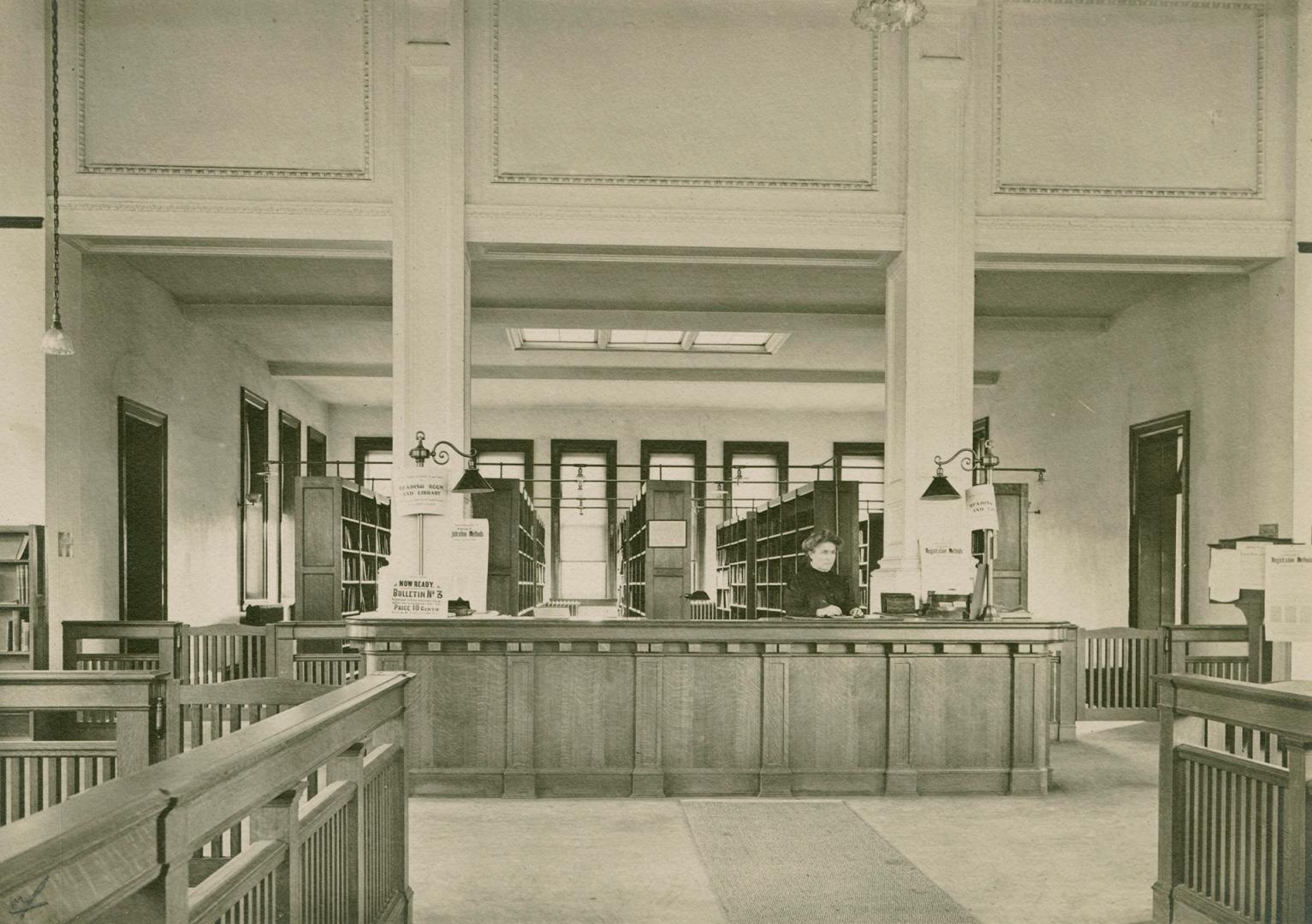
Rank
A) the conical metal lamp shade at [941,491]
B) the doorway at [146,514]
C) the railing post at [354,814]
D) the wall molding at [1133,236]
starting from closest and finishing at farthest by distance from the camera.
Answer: the railing post at [354,814] → the conical metal lamp shade at [941,491] → the wall molding at [1133,236] → the doorway at [146,514]

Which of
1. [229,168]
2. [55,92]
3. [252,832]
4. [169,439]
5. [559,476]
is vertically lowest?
[252,832]

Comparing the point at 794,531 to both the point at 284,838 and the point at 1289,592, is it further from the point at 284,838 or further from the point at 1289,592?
the point at 284,838

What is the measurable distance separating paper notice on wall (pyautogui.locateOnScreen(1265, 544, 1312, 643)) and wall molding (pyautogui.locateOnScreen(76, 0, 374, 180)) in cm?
582

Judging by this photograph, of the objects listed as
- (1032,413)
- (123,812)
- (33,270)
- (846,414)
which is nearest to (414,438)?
(33,270)

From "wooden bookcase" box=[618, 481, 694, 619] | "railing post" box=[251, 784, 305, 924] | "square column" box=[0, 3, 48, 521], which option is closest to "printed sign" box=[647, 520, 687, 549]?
"wooden bookcase" box=[618, 481, 694, 619]

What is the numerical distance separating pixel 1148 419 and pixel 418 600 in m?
7.04

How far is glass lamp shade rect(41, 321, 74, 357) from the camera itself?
235 inches

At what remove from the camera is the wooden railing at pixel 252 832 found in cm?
149

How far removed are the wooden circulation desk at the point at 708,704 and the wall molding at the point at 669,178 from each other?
3006mm

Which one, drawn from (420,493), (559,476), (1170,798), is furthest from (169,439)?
(1170,798)

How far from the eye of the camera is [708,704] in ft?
18.8

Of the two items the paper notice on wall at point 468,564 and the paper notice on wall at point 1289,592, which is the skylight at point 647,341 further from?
the paper notice on wall at point 1289,592

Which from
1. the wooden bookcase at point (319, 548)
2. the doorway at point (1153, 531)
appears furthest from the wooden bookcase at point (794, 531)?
the wooden bookcase at point (319, 548)

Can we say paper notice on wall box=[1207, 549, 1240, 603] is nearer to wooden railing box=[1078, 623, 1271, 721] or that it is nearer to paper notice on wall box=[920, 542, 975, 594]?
paper notice on wall box=[920, 542, 975, 594]
